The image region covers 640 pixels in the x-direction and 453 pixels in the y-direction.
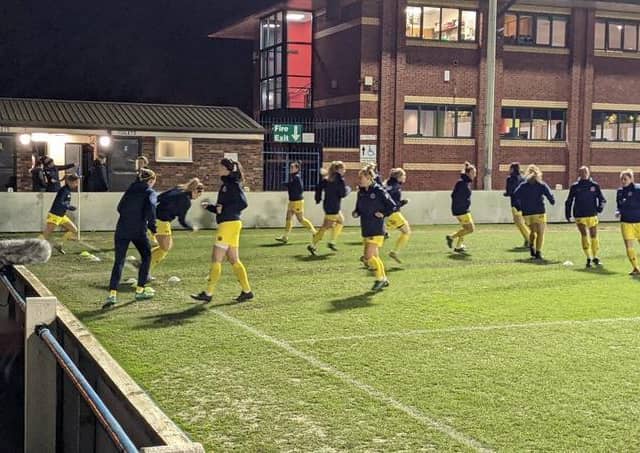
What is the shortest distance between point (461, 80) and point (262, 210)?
14.1 metres

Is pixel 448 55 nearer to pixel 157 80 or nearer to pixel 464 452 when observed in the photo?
pixel 157 80

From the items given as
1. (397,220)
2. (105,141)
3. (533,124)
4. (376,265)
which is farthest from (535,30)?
(376,265)

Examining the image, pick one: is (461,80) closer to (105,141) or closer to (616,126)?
(616,126)

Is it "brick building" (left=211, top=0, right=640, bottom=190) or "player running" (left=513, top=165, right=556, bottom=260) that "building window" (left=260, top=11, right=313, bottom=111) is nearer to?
"brick building" (left=211, top=0, right=640, bottom=190)

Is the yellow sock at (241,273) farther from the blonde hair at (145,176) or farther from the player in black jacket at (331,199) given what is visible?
the player in black jacket at (331,199)

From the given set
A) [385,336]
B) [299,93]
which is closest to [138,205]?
[385,336]

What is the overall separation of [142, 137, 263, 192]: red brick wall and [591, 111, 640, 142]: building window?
15.9m

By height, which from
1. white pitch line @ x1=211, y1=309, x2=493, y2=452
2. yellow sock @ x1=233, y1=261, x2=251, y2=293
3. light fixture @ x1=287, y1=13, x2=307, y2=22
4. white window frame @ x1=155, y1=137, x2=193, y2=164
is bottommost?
white pitch line @ x1=211, y1=309, x2=493, y2=452

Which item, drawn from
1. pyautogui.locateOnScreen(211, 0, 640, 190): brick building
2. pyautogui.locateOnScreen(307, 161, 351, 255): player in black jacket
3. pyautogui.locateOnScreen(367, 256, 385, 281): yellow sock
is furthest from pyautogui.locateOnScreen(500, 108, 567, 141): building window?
pyautogui.locateOnScreen(367, 256, 385, 281): yellow sock

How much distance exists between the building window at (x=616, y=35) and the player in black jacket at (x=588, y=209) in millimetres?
23385

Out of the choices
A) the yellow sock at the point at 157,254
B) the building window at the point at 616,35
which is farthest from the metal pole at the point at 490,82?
the yellow sock at the point at 157,254

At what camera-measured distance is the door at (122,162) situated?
32.0m

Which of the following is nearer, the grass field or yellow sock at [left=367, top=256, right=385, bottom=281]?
the grass field

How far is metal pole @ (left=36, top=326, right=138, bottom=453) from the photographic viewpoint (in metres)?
4.23
